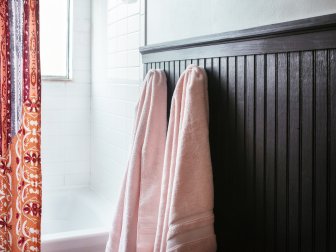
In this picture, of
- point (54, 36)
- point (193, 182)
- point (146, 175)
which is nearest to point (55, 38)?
point (54, 36)

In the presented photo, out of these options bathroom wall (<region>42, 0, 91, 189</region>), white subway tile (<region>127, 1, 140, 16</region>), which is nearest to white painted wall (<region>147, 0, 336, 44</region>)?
white subway tile (<region>127, 1, 140, 16</region>)

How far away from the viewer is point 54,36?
284 cm

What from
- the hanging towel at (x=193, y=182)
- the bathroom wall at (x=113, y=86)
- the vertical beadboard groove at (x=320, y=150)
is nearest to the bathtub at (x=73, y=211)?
the bathroom wall at (x=113, y=86)

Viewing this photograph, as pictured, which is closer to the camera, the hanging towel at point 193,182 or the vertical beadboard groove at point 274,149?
the vertical beadboard groove at point 274,149

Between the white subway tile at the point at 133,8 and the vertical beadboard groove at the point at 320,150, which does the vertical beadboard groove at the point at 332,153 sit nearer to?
the vertical beadboard groove at the point at 320,150

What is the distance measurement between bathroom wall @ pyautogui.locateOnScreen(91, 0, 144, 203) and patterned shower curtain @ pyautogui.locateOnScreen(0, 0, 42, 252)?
585 millimetres

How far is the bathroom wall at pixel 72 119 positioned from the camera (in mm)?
2803

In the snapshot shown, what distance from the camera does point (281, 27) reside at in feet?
3.17

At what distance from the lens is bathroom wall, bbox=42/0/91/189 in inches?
110

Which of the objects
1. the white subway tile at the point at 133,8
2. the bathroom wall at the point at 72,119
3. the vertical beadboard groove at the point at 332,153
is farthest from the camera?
the bathroom wall at the point at 72,119

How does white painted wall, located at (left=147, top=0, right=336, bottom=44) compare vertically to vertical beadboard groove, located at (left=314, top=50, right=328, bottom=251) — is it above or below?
above

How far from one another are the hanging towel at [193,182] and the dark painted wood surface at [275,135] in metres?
0.06

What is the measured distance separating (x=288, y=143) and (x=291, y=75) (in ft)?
0.52

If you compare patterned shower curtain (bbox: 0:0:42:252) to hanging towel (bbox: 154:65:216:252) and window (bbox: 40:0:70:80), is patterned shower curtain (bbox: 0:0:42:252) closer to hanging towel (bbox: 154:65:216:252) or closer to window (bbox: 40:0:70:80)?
hanging towel (bbox: 154:65:216:252)
